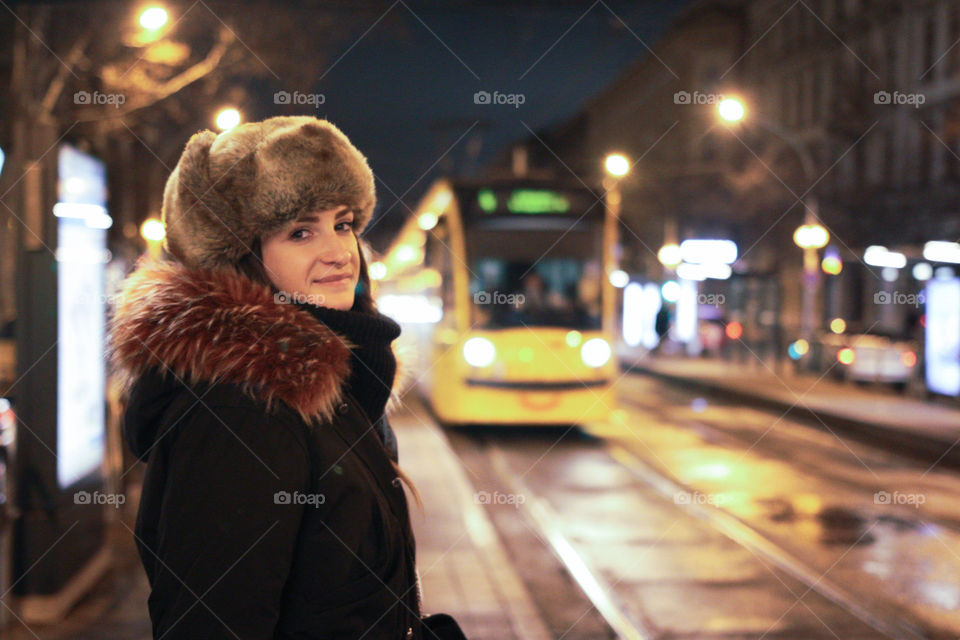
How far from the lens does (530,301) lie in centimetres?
1447

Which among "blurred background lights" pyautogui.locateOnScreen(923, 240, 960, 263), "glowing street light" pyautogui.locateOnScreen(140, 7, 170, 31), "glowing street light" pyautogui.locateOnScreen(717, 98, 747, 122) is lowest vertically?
"blurred background lights" pyautogui.locateOnScreen(923, 240, 960, 263)

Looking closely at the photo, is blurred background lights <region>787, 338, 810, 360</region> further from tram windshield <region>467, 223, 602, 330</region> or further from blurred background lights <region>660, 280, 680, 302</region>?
tram windshield <region>467, 223, 602, 330</region>

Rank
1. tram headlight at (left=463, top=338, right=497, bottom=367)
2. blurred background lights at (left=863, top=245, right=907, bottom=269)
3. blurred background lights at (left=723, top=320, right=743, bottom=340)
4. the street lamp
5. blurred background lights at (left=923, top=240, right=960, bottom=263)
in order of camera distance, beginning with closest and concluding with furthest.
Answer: tram headlight at (left=463, top=338, right=497, bottom=367), blurred background lights at (left=923, top=240, right=960, bottom=263), blurred background lights at (left=863, top=245, right=907, bottom=269), the street lamp, blurred background lights at (left=723, top=320, right=743, bottom=340)

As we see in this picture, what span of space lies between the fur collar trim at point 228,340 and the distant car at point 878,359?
22.4 m

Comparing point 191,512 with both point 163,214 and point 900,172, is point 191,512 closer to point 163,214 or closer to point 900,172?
point 163,214

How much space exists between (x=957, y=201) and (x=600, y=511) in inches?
994

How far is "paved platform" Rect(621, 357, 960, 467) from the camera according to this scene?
15008 mm

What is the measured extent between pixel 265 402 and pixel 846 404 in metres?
19.8

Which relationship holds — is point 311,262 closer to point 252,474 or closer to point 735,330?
point 252,474

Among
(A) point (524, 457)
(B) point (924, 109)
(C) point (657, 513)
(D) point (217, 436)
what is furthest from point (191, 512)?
(B) point (924, 109)

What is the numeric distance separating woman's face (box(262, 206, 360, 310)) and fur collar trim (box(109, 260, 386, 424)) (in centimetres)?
8

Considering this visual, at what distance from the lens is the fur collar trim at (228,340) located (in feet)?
6.06

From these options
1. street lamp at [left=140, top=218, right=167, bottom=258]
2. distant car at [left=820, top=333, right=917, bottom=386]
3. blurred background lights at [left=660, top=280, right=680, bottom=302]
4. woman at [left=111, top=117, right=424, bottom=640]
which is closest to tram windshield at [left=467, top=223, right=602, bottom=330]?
distant car at [left=820, top=333, right=917, bottom=386]

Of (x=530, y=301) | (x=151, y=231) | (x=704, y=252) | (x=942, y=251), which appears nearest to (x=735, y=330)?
(x=704, y=252)
